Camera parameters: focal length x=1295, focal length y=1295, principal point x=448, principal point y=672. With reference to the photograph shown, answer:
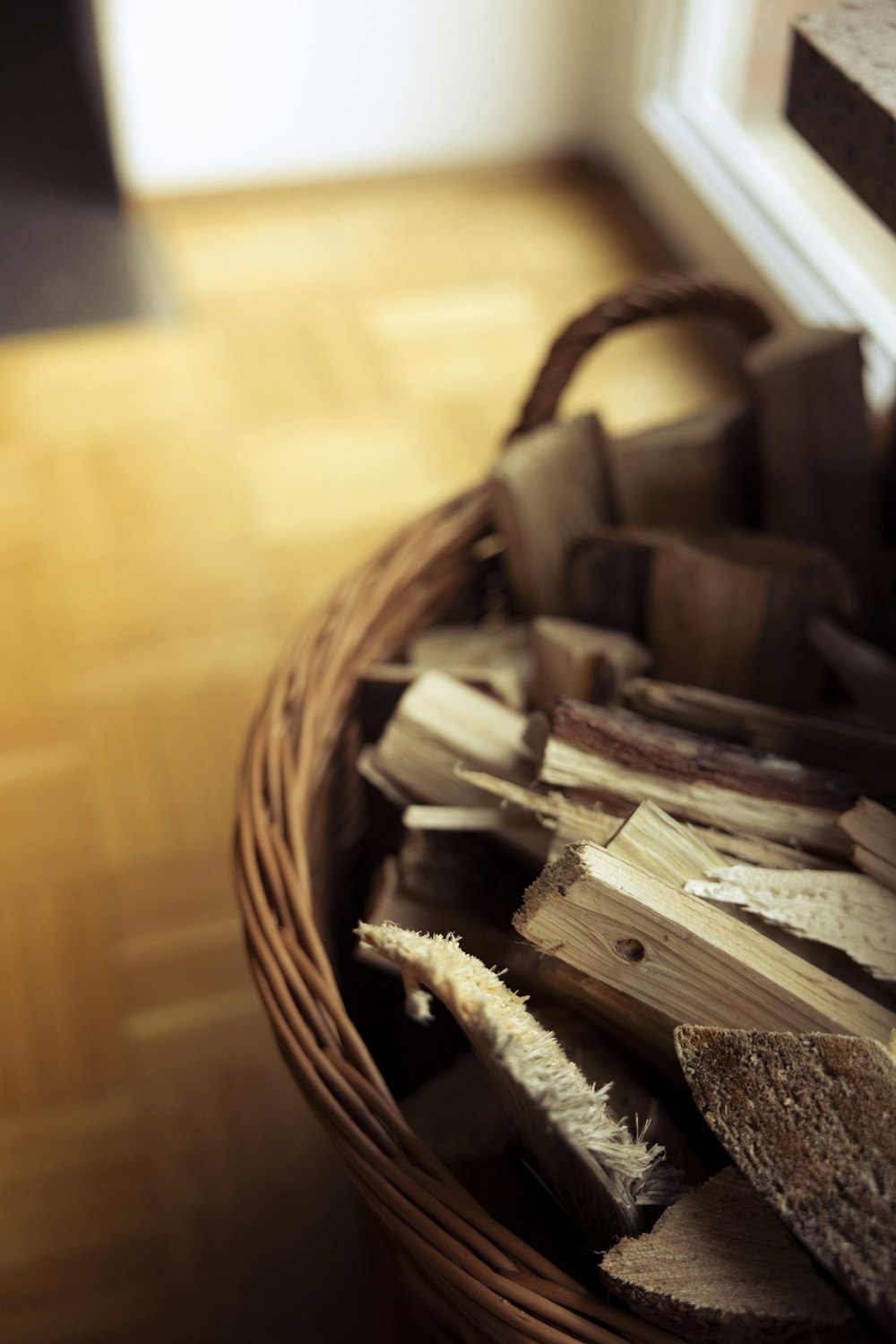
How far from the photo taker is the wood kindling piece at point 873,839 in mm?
634

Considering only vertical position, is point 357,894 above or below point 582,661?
below

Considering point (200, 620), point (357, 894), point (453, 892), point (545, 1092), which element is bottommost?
point (200, 620)

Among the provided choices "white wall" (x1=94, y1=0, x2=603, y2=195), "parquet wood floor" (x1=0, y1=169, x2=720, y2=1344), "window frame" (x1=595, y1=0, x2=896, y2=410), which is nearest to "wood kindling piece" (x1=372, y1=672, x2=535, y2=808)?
"parquet wood floor" (x1=0, y1=169, x2=720, y2=1344)

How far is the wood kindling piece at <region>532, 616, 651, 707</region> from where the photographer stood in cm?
82

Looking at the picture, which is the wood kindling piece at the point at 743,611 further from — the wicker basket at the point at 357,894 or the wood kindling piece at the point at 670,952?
the wood kindling piece at the point at 670,952

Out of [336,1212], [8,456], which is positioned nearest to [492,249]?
[8,456]

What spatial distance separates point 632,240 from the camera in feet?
6.59

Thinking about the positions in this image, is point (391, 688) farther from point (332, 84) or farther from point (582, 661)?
point (332, 84)

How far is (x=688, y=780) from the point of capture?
0.69 meters

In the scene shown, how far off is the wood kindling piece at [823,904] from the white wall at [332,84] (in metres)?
1.73

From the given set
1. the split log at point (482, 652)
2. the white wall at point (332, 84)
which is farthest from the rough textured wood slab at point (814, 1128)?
the white wall at point (332, 84)

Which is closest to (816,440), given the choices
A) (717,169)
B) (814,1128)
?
(814,1128)

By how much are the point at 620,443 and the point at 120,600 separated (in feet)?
2.26

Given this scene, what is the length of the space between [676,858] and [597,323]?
470 millimetres
